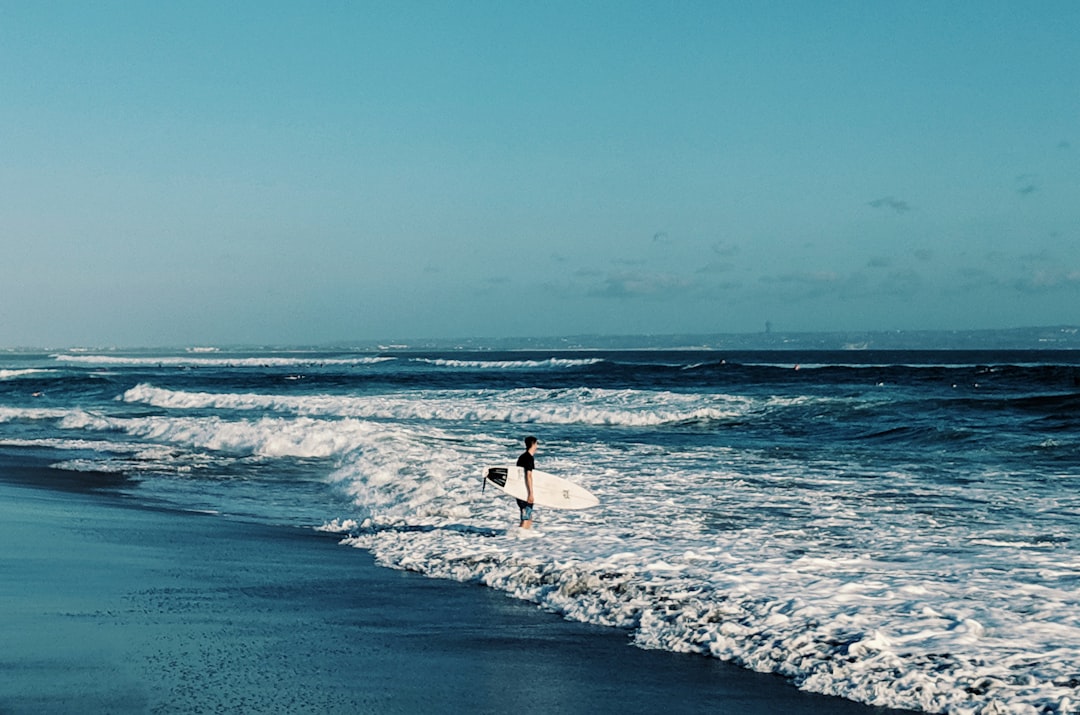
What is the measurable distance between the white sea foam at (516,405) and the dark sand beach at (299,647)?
22.8 m

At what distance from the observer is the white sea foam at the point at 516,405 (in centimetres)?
3377

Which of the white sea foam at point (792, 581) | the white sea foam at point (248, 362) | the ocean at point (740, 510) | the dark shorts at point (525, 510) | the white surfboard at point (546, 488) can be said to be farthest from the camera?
the white sea foam at point (248, 362)

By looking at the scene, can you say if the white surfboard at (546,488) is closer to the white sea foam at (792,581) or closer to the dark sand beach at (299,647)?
the white sea foam at (792,581)

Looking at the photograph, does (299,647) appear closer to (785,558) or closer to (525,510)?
(785,558)

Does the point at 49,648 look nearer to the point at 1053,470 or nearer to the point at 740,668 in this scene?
the point at 740,668

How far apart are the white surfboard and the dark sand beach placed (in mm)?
2989

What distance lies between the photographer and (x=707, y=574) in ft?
31.7

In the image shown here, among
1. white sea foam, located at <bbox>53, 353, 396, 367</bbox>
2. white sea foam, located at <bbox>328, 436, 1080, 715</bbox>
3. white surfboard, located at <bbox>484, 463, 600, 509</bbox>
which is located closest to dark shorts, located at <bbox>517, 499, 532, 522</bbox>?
white sea foam, located at <bbox>328, 436, 1080, 715</bbox>

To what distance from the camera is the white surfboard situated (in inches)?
533

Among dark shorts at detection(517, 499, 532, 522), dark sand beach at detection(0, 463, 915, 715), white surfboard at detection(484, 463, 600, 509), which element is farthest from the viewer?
white surfboard at detection(484, 463, 600, 509)

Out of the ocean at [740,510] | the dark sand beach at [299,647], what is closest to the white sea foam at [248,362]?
the ocean at [740,510]

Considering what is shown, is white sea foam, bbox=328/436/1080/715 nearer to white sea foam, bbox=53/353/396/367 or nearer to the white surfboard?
the white surfboard

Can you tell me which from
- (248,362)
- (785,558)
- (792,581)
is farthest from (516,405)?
(248,362)

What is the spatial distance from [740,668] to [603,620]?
→ 1.65 meters
